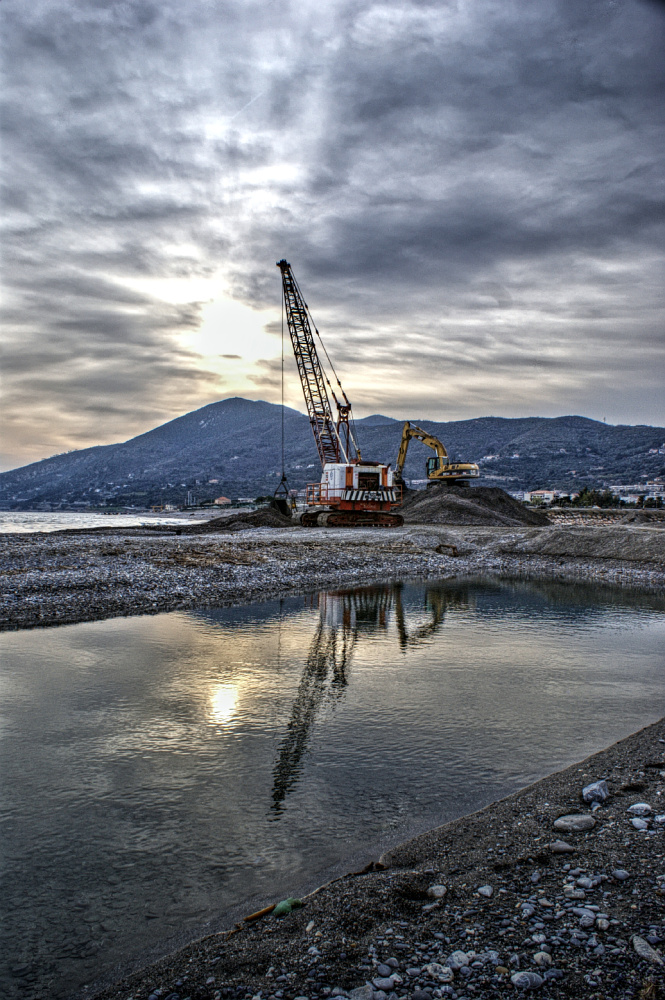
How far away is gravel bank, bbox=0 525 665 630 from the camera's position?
16.9m

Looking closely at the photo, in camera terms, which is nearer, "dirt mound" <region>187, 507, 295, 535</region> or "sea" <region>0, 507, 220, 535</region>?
"dirt mound" <region>187, 507, 295, 535</region>

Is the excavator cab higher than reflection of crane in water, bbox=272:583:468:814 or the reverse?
higher

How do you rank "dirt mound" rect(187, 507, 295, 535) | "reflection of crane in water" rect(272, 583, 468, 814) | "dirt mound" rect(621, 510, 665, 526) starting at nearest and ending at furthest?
"reflection of crane in water" rect(272, 583, 468, 814) < "dirt mound" rect(187, 507, 295, 535) < "dirt mound" rect(621, 510, 665, 526)

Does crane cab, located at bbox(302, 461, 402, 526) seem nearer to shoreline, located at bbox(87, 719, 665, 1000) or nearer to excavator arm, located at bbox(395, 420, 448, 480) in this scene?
excavator arm, located at bbox(395, 420, 448, 480)

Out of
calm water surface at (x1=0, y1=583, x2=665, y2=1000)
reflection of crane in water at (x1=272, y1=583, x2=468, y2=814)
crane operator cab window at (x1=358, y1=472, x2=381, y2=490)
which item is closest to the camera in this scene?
calm water surface at (x1=0, y1=583, x2=665, y2=1000)

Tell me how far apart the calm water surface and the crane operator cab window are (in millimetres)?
28676

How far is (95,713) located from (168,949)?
5.14m

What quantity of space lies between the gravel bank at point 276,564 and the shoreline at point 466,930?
12.4 meters

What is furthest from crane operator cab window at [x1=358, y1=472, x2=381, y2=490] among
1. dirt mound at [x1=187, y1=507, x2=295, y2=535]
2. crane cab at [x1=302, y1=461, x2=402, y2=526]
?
dirt mound at [x1=187, y1=507, x2=295, y2=535]

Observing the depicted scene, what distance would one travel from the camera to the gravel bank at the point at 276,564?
16875 millimetres

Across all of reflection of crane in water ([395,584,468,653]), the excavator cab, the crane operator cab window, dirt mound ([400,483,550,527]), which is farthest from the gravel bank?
the excavator cab

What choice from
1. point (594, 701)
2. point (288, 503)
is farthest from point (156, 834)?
point (288, 503)

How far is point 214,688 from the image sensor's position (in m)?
9.98

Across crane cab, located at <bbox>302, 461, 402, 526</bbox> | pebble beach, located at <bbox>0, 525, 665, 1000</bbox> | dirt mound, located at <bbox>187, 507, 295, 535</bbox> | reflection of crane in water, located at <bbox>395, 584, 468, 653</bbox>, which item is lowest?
reflection of crane in water, located at <bbox>395, 584, 468, 653</bbox>
